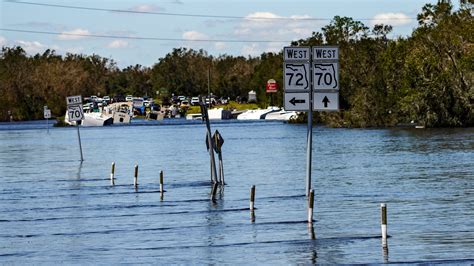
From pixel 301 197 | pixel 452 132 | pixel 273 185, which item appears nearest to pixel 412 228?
pixel 301 197

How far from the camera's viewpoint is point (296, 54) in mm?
30031

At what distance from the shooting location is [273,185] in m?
44.6

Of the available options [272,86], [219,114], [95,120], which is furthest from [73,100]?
[219,114]

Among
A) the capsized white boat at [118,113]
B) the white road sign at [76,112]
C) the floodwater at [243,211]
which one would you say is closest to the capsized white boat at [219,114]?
the capsized white boat at [118,113]

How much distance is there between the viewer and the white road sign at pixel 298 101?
30.2 m

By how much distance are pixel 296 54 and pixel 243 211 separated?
5366mm

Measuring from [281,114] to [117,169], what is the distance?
12253 centimetres

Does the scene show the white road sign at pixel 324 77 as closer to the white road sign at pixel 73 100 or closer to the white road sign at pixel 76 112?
the white road sign at pixel 76 112

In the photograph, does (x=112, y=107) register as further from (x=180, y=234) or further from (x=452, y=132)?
(x=180, y=234)

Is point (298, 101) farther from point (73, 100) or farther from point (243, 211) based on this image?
point (73, 100)

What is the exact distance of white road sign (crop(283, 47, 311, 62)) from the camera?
1182 inches

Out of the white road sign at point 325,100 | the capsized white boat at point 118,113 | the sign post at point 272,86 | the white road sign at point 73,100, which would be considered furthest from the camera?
the capsized white boat at point 118,113

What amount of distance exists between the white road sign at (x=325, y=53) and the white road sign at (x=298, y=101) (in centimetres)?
96

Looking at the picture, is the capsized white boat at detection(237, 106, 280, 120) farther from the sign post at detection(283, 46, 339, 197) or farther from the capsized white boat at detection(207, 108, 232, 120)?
the sign post at detection(283, 46, 339, 197)
